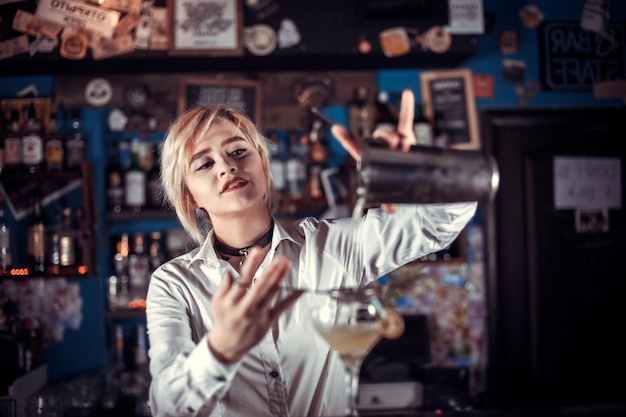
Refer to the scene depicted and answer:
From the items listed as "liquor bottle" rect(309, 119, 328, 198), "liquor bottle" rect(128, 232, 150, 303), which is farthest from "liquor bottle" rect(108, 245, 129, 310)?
"liquor bottle" rect(309, 119, 328, 198)

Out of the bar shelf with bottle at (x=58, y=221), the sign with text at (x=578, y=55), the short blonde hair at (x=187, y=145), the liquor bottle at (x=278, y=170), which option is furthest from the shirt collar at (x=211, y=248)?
the sign with text at (x=578, y=55)

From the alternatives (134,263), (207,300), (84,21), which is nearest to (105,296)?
(134,263)

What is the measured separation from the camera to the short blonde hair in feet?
5.61

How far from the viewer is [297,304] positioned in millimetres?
1670

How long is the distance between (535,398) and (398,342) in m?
1.01

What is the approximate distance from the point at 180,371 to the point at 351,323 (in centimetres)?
35

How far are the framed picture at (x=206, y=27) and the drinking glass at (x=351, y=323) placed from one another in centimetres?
250

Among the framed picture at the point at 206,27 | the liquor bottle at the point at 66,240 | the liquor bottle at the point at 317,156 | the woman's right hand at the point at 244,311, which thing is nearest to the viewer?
the woman's right hand at the point at 244,311

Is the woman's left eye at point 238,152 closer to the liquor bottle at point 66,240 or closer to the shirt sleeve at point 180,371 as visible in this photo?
the shirt sleeve at point 180,371

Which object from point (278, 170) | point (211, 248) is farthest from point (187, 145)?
point (278, 170)

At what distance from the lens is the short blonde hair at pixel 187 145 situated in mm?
1711

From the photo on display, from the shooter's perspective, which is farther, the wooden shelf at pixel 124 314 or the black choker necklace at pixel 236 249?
the wooden shelf at pixel 124 314

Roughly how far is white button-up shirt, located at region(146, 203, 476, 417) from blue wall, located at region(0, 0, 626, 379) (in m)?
2.13

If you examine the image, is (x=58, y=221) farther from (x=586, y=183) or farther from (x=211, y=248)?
(x=586, y=183)
